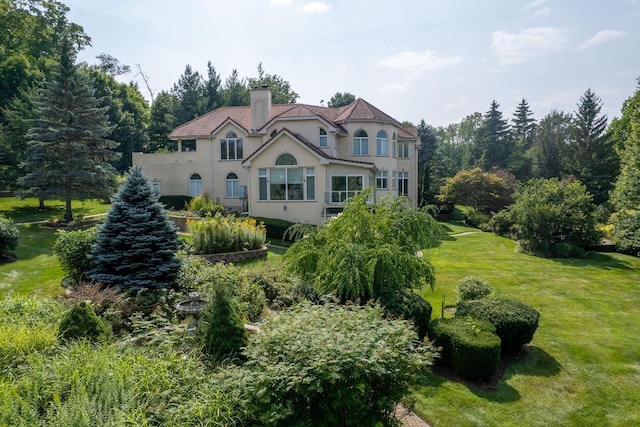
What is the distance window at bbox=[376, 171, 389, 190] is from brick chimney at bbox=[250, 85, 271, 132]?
892cm

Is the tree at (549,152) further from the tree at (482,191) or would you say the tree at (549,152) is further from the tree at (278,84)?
the tree at (278,84)

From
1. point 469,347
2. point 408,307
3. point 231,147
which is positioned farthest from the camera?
point 231,147

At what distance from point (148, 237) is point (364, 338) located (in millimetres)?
7557

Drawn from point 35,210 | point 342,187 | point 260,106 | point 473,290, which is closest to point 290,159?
point 342,187

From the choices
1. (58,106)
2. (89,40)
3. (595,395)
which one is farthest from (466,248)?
(89,40)

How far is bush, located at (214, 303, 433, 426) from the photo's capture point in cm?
445

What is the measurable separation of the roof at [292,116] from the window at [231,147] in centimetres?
97

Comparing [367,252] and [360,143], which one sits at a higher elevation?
[360,143]

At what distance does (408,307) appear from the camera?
8.41 meters

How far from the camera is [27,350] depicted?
5.82 m

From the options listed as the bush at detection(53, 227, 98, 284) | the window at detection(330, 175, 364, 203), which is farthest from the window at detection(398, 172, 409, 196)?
the bush at detection(53, 227, 98, 284)

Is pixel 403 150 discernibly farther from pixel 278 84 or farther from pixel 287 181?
pixel 278 84

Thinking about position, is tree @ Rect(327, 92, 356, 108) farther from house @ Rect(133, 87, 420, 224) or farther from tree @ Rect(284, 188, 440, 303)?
tree @ Rect(284, 188, 440, 303)

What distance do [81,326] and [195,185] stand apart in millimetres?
24444
